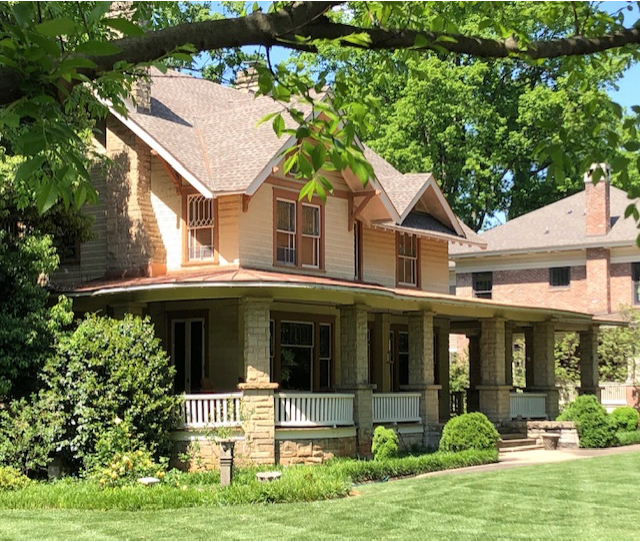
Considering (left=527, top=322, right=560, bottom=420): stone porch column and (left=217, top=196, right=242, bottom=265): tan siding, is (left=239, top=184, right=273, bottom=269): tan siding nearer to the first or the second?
(left=217, top=196, right=242, bottom=265): tan siding

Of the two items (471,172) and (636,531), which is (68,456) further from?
(471,172)

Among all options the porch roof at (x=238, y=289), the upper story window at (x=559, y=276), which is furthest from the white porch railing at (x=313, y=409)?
the upper story window at (x=559, y=276)

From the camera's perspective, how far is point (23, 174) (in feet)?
15.0

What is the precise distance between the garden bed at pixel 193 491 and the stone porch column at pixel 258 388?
107 cm

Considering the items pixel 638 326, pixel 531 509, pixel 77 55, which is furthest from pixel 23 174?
pixel 638 326

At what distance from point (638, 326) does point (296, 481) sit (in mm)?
26478

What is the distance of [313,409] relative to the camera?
23688 millimetres

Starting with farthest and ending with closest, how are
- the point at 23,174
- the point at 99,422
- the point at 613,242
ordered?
the point at 613,242
the point at 99,422
the point at 23,174

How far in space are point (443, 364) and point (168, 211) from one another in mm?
12545

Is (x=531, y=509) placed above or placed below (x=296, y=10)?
below

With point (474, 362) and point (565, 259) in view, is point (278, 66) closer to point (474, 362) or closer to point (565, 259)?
point (474, 362)

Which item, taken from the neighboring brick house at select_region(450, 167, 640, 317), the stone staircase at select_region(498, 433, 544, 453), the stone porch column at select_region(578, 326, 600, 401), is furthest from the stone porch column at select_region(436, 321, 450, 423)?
the neighboring brick house at select_region(450, 167, 640, 317)

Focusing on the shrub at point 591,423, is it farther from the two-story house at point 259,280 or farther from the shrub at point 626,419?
the shrub at point 626,419

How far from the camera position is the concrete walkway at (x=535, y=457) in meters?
23.2
